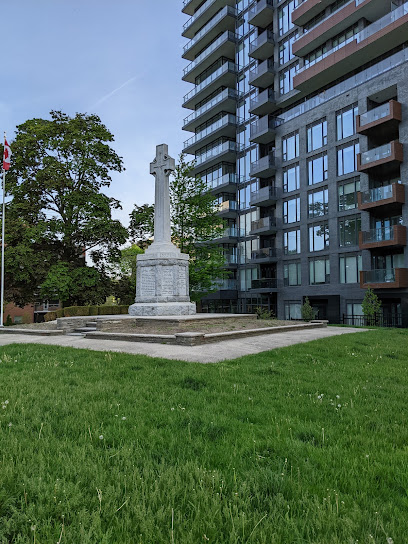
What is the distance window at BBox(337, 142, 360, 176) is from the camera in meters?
29.2

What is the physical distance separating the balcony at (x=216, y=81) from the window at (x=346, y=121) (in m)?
18.0

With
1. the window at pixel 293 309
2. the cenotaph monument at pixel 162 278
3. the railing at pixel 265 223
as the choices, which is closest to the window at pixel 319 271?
the window at pixel 293 309

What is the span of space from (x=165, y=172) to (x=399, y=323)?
18.9m

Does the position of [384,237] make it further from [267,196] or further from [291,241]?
[267,196]

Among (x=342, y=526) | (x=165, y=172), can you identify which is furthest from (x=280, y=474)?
(x=165, y=172)

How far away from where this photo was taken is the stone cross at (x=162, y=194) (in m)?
17.9

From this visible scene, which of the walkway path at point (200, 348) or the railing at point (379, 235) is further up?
the railing at point (379, 235)

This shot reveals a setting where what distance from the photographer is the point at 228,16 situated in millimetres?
42844

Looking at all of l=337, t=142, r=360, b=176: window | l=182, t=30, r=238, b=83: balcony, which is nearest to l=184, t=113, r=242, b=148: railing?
l=182, t=30, r=238, b=83: balcony

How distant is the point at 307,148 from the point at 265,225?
25.8ft

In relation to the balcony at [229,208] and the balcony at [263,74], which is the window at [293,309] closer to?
the balcony at [229,208]

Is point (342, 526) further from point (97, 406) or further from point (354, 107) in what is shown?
point (354, 107)

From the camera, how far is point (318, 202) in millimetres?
32188

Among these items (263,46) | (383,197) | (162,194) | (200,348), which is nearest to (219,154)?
(263,46)
